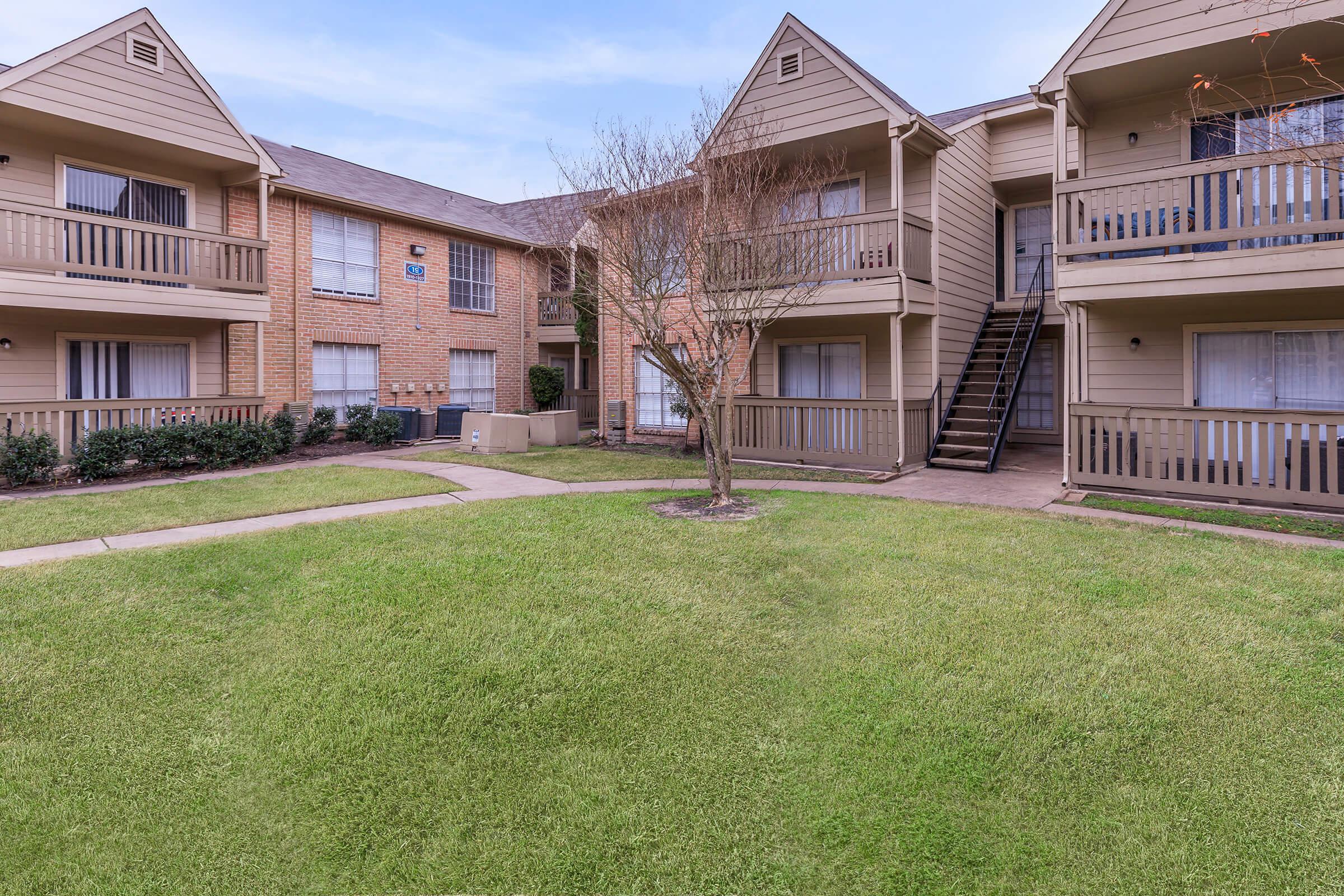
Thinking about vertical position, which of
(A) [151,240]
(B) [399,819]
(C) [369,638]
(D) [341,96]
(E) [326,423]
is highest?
(D) [341,96]

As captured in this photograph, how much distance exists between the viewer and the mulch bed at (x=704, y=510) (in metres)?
8.11

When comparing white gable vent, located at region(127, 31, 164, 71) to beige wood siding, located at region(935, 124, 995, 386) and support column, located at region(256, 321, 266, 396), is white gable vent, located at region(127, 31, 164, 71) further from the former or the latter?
beige wood siding, located at region(935, 124, 995, 386)

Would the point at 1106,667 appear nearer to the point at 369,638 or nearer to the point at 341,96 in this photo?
the point at 369,638

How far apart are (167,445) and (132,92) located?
19.6ft

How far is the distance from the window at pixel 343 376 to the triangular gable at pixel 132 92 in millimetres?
4117

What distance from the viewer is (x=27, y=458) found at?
10.3 meters

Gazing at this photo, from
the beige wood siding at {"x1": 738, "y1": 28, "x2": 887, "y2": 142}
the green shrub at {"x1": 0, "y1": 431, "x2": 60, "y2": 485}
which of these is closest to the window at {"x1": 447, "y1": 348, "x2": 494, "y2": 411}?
the green shrub at {"x1": 0, "y1": 431, "x2": 60, "y2": 485}

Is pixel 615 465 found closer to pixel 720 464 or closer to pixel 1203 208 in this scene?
pixel 720 464

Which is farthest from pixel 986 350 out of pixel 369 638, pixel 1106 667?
pixel 369 638

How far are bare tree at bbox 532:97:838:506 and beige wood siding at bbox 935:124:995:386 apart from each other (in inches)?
111

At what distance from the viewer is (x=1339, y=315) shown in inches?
385

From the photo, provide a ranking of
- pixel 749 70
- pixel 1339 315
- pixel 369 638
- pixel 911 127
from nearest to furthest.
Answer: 1. pixel 369 638
2. pixel 1339 315
3. pixel 911 127
4. pixel 749 70

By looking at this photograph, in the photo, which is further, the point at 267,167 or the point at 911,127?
the point at 267,167

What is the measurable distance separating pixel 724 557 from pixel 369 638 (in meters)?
2.97
